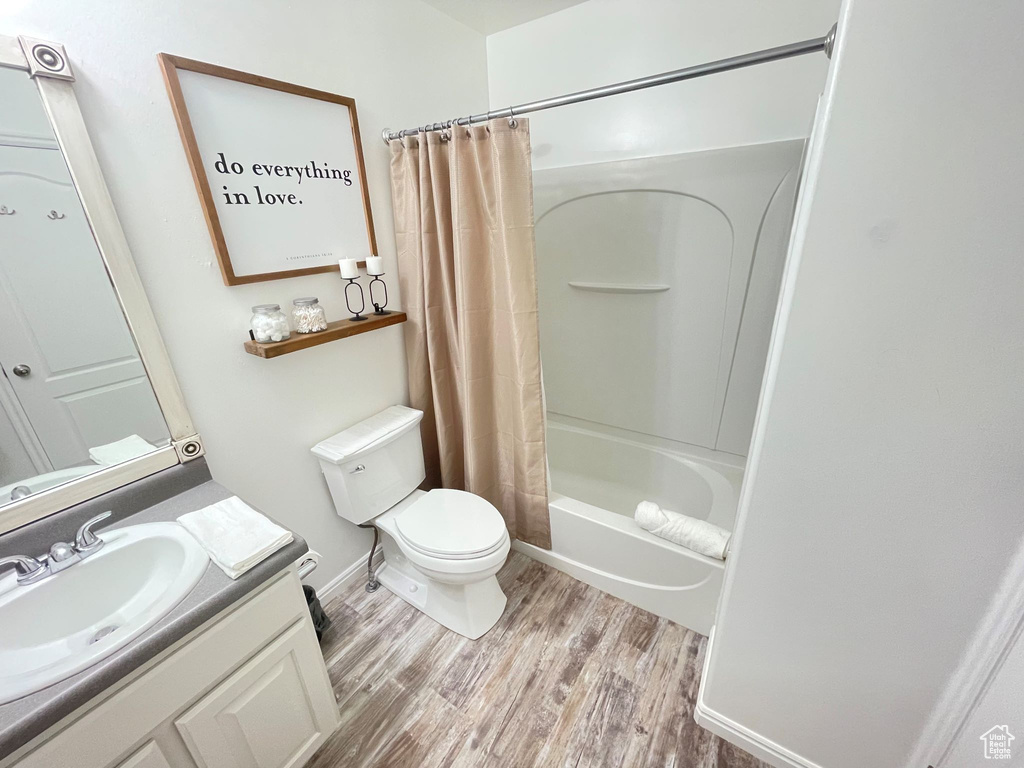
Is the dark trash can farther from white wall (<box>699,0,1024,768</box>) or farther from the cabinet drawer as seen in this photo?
white wall (<box>699,0,1024,768</box>)

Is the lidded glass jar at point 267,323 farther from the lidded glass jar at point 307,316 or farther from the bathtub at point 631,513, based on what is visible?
the bathtub at point 631,513

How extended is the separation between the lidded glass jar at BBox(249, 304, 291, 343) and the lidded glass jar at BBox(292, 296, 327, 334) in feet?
0.21

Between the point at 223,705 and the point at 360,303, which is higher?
the point at 360,303

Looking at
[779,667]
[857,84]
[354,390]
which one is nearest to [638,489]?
[779,667]

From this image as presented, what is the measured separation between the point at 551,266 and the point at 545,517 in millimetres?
1341

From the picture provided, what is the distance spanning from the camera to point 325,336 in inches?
54.1

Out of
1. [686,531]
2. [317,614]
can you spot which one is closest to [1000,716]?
[686,531]

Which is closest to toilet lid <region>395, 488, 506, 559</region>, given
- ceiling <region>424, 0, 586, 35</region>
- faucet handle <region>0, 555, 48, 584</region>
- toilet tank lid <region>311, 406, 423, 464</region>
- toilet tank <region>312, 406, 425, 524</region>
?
toilet tank <region>312, 406, 425, 524</region>

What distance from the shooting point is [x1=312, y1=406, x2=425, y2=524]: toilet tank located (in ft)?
5.03

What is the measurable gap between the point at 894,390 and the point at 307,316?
5.13ft

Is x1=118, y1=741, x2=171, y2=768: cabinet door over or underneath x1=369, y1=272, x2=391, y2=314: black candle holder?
underneath

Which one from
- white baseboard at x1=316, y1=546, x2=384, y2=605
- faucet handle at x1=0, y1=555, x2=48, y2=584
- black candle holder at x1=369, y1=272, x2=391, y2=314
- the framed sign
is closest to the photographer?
faucet handle at x1=0, y1=555, x2=48, y2=584

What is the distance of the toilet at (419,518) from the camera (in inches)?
57.6

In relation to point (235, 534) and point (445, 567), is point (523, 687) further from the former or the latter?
point (235, 534)
